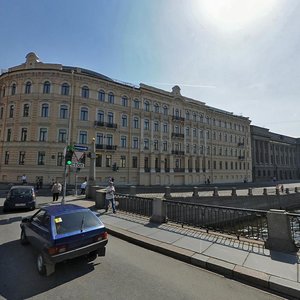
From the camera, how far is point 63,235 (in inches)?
185

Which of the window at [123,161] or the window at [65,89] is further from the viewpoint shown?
the window at [123,161]

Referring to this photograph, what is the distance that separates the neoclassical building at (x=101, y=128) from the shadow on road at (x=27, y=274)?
86.7ft

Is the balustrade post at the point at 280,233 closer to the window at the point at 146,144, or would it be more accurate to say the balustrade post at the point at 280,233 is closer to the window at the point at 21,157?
the window at the point at 21,157

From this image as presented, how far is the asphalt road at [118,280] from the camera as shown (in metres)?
3.93

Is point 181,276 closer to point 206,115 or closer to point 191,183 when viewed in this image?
point 191,183

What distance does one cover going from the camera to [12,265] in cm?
507

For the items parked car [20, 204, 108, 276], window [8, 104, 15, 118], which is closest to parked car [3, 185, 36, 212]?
parked car [20, 204, 108, 276]

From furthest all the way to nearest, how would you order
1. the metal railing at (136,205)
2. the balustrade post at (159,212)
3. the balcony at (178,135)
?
the balcony at (178,135) → the metal railing at (136,205) → the balustrade post at (159,212)

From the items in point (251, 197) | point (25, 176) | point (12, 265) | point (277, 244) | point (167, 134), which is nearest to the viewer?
point (12, 265)

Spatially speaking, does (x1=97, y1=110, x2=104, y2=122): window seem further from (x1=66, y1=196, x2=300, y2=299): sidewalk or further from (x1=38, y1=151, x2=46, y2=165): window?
(x1=66, y1=196, x2=300, y2=299): sidewalk

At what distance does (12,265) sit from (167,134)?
38332mm

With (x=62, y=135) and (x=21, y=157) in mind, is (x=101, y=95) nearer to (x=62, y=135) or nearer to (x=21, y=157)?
(x=62, y=135)

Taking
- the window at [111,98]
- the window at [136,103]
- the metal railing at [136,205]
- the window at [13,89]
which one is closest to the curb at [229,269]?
the metal railing at [136,205]

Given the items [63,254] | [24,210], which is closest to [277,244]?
[63,254]
